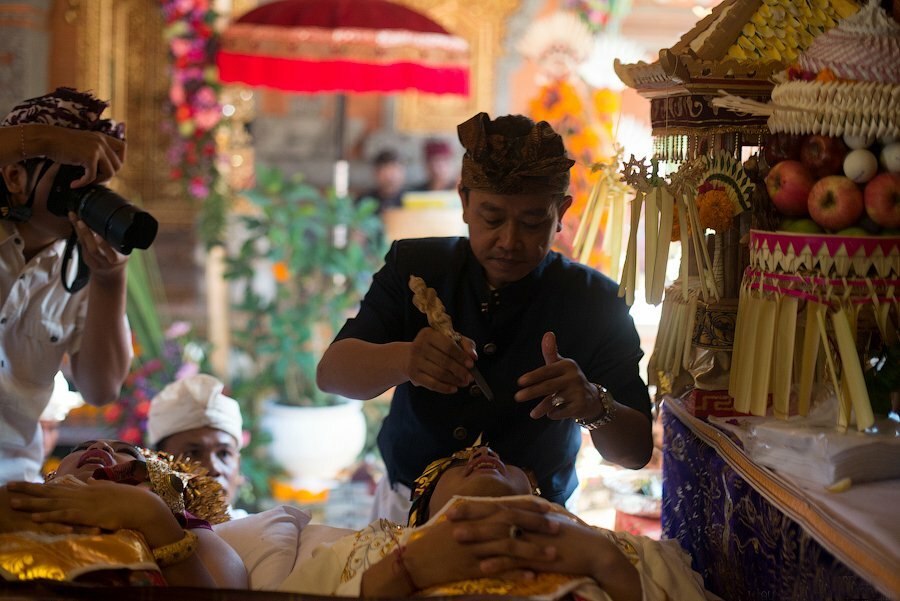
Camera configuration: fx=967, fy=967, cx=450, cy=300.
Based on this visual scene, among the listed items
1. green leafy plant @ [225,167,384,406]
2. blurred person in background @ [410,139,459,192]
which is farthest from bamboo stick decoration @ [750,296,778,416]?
blurred person in background @ [410,139,459,192]

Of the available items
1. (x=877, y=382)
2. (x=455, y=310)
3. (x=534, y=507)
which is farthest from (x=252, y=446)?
(x=877, y=382)

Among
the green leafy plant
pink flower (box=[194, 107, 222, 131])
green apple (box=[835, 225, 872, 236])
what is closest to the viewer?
green apple (box=[835, 225, 872, 236])

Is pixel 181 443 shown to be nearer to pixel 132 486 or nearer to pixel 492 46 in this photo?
pixel 132 486

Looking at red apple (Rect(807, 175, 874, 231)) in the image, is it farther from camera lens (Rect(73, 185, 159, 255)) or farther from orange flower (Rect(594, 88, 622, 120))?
orange flower (Rect(594, 88, 622, 120))

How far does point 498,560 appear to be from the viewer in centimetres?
173

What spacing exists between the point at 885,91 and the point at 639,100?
6.62 metres

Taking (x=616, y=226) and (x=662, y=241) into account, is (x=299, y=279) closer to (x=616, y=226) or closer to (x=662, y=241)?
(x=616, y=226)

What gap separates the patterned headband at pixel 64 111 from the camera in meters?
2.21

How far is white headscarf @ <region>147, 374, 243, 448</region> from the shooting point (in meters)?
3.08

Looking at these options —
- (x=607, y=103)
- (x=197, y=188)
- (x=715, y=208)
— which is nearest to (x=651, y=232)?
(x=715, y=208)

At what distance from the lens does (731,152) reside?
2.16m

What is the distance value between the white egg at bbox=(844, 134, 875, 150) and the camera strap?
5.70 ft

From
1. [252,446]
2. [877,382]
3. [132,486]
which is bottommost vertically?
[252,446]

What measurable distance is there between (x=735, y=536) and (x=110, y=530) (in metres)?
1.23
